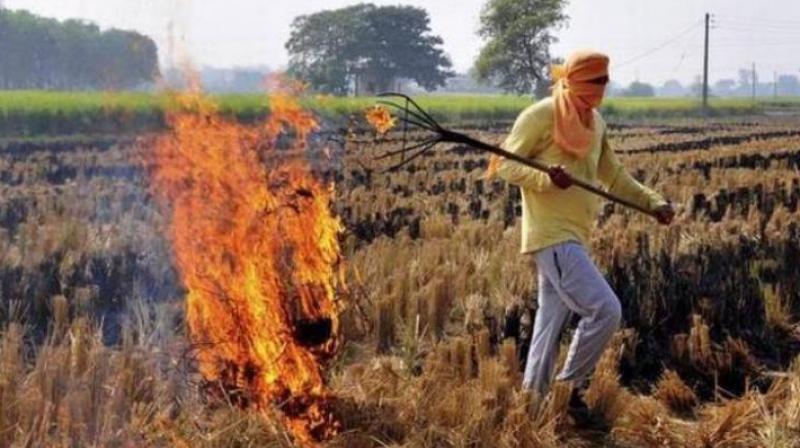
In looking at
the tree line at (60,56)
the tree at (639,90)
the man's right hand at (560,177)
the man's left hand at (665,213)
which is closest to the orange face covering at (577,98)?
the man's right hand at (560,177)

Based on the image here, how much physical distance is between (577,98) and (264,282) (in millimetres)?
1711

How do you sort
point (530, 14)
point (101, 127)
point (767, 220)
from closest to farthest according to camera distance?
point (767, 220)
point (101, 127)
point (530, 14)

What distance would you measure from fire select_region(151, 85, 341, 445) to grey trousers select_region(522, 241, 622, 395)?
1.02 meters

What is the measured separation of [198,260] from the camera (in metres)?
4.57

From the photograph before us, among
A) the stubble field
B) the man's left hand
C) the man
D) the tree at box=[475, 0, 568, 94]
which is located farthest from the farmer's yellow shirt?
the tree at box=[475, 0, 568, 94]

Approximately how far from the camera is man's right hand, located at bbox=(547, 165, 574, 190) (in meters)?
4.00

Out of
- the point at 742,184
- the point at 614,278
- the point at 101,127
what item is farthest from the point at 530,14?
the point at 614,278

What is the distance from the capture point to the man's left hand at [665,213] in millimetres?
4547

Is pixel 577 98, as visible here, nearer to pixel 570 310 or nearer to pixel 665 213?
pixel 665 213

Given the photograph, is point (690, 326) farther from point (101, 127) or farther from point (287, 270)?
point (101, 127)

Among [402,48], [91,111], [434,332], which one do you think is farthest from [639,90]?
[434,332]

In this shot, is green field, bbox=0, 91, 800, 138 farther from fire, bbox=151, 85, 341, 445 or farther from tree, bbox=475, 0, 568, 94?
tree, bbox=475, 0, 568, 94

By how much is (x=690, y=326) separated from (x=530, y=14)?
56.1 metres

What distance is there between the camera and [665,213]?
15.0 ft
